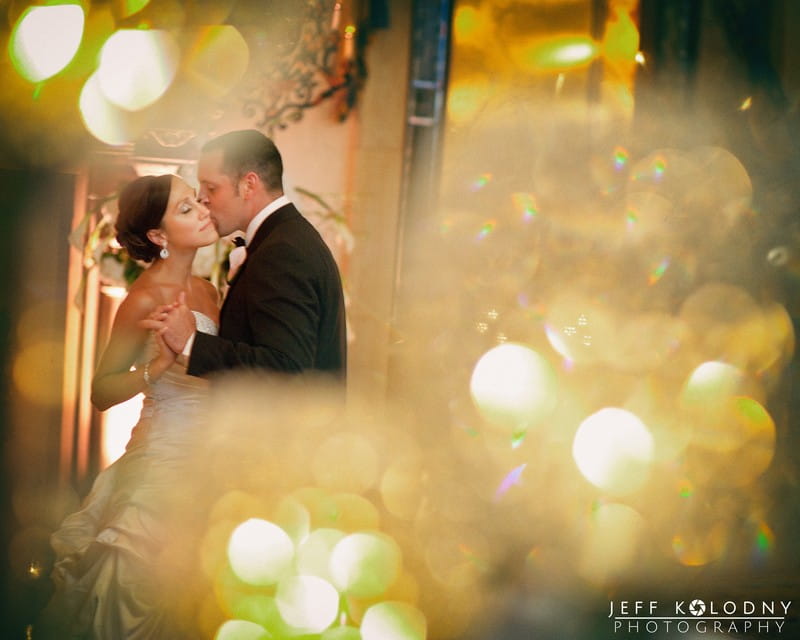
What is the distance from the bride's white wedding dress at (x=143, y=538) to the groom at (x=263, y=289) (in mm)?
216

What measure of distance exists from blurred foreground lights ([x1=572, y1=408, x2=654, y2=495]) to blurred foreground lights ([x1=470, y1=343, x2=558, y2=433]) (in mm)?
203

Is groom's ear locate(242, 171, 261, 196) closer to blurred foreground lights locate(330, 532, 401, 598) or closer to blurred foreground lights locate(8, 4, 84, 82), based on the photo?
blurred foreground lights locate(330, 532, 401, 598)

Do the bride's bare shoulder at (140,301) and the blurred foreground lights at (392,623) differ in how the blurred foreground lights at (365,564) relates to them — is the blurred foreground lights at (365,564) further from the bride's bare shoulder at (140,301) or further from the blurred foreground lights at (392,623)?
the bride's bare shoulder at (140,301)

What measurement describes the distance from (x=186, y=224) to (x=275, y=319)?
1.81 ft

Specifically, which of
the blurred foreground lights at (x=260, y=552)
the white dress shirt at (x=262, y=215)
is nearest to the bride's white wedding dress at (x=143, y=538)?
the white dress shirt at (x=262, y=215)

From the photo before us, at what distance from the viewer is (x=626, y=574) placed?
3.61 meters

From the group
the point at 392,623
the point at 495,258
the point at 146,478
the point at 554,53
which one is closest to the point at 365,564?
the point at 392,623

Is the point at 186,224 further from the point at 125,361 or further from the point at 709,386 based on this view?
the point at 709,386

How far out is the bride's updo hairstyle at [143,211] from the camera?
2.52m

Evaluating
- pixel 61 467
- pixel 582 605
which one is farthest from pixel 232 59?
pixel 582 605

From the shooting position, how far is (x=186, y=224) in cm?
252

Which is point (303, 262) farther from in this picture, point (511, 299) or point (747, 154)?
point (747, 154)

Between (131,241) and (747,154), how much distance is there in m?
2.59

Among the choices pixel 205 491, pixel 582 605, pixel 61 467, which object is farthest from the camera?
pixel 61 467
